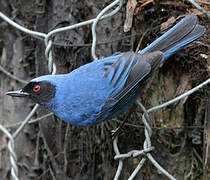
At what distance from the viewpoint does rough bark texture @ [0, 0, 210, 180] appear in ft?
8.57

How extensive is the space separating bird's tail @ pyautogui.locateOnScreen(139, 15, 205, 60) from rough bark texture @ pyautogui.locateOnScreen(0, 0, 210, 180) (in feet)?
0.77

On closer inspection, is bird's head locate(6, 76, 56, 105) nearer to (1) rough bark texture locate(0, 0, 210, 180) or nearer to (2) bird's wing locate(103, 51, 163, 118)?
(2) bird's wing locate(103, 51, 163, 118)

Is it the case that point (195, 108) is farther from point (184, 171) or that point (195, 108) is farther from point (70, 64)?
point (70, 64)

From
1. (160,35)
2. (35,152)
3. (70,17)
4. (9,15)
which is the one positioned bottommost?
(35,152)

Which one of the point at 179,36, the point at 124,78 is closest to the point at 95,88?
the point at 124,78

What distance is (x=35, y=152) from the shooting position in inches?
124

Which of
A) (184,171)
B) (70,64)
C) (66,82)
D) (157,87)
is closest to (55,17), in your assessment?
(70,64)

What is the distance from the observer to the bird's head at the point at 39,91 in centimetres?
240

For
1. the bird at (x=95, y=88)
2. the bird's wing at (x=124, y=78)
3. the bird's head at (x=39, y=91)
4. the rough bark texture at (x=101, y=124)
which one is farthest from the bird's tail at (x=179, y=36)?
the bird's head at (x=39, y=91)

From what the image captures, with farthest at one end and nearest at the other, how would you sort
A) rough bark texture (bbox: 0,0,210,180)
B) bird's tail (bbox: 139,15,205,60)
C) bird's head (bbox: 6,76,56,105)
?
rough bark texture (bbox: 0,0,210,180) → bird's head (bbox: 6,76,56,105) → bird's tail (bbox: 139,15,205,60)

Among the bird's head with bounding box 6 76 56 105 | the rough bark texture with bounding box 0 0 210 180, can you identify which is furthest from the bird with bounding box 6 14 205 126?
the rough bark texture with bounding box 0 0 210 180

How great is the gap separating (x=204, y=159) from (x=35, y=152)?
1.45 metres

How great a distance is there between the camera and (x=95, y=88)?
96.4 inches

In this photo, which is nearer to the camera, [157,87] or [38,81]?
[38,81]
